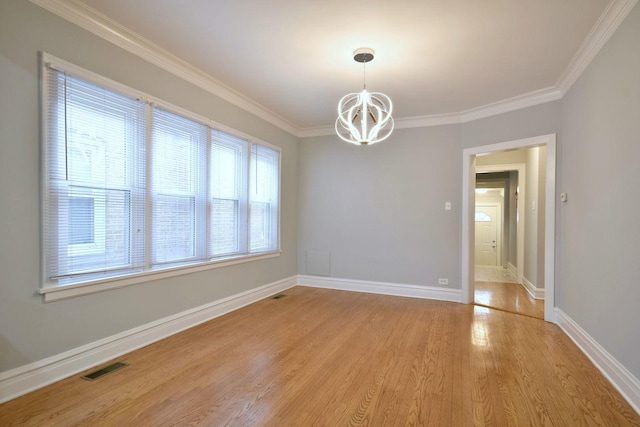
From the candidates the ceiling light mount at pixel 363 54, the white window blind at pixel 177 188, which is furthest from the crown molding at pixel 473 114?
the white window blind at pixel 177 188

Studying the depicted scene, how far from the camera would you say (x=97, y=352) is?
2.48 metres

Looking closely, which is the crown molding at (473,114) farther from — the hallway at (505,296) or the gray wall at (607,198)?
the hallway at (505,296)

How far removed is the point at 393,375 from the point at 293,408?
0.87 m

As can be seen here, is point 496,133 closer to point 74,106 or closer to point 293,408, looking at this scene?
point 293,408

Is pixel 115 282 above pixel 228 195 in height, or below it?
below

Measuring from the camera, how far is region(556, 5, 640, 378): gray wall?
2.10 metres

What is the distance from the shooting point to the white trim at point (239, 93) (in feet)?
7.50

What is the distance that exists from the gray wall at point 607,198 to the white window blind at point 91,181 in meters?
3.89

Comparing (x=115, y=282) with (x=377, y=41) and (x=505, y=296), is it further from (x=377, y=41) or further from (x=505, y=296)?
(x=505, y=296)

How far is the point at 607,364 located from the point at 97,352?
13.3 ft

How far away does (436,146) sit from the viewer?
4719 mm

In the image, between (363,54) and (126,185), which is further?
(363,54)

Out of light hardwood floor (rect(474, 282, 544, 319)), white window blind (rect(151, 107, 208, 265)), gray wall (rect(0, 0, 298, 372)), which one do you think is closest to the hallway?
light hardwood floor (rect(474, 282, 544, 319))

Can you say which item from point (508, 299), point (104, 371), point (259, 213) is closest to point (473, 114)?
point (508, 299)
